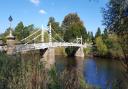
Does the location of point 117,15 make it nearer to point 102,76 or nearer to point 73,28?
point 102,76

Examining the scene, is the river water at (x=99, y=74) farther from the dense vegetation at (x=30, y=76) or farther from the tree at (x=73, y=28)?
the tree at (x=73, y=28)

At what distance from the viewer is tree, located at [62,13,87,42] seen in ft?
201

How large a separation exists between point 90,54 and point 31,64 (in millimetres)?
53162

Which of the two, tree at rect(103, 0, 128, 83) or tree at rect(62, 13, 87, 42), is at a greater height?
tree at rect(62, 13, 87, 42)

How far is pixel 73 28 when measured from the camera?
60656 millimetres

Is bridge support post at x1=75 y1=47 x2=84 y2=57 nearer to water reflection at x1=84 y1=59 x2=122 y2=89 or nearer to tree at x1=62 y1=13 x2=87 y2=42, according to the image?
tree at x1=62 y1=13 x2=87 y2=42

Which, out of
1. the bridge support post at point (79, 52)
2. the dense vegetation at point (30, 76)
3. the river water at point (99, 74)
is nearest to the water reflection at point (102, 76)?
the river water at point (99, 74)

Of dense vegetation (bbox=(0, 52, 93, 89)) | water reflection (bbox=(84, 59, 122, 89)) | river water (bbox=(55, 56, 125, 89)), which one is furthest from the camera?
water reflection (bbox=(84, 59, 122, 89))

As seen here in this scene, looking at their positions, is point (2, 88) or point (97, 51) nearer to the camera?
point (2, 88)

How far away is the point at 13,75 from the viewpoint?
16.3 ft

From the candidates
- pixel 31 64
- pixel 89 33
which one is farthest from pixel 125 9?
pixel 89 33

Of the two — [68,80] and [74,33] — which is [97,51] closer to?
[74,33]

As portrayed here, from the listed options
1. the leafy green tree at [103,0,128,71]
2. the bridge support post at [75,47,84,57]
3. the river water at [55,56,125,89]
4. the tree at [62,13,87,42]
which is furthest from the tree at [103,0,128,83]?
the tree at [62,13,87,42]

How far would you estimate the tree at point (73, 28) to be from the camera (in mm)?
61125
